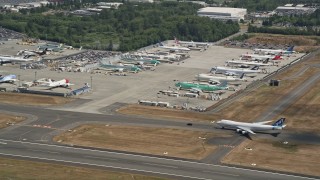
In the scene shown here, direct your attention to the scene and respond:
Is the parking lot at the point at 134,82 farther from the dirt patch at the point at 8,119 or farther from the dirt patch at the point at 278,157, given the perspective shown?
the dirt patch at the point at 278,157

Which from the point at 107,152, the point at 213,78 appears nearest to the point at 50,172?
the point at 107,152

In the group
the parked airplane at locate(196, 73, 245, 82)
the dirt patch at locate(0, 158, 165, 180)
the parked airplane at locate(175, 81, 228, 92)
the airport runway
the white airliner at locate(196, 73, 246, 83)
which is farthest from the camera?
the parked airplane at locate(196, 73, 245, 82)

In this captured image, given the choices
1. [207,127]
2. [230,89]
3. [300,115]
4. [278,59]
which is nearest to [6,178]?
[207,127]

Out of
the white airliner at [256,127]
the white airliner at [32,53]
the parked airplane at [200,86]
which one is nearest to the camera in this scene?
the white airliner at [256,127]

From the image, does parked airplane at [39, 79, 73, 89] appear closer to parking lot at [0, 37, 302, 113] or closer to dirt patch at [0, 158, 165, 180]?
parking lot at [0, 37, 302, 113]

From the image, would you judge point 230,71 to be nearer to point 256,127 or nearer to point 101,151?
point 256,127

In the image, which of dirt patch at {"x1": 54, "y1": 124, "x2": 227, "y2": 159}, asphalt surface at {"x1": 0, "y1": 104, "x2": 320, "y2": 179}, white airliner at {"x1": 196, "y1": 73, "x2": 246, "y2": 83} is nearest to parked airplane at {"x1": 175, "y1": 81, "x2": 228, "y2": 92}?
white airliner at {"x1": 196, "y1": 73, "x2": 246, "y2": 83}

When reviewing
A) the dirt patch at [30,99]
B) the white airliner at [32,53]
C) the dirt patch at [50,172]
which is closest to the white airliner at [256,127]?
the dirt patch at [50,172]
